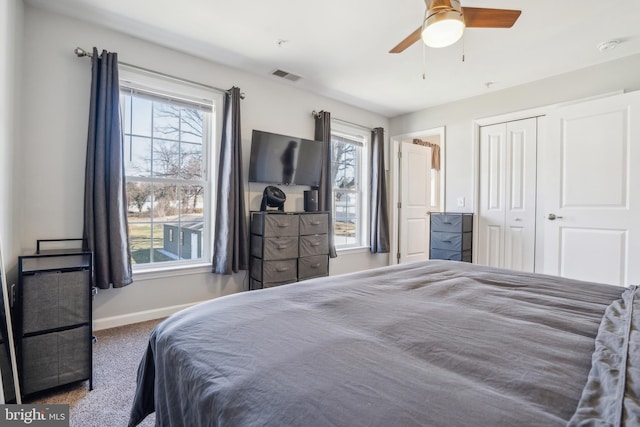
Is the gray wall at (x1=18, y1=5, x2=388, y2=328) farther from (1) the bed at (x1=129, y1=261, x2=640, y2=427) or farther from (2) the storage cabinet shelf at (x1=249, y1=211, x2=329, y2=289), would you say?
(1) the bed at (x1=129, y1=261, x2=640, y2=427)

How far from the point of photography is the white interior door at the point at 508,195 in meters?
3.69

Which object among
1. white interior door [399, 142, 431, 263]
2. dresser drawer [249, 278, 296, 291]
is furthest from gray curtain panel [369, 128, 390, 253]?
dresser drawer [249, 278, 296, 291]

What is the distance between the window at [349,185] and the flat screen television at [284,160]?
0.68 m

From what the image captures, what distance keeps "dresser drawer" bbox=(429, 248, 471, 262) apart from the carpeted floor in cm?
347

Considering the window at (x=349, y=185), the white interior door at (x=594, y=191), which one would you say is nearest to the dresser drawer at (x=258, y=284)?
the window at (x=349, y=185)

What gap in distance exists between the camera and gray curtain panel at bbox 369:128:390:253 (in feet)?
15.4

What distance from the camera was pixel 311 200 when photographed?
12.5 ft

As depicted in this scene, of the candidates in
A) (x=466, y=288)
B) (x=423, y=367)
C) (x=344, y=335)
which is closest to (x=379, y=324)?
(x=344, y=335)

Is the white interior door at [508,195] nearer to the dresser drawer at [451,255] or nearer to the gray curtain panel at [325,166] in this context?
the dresser drawer at [451,255]

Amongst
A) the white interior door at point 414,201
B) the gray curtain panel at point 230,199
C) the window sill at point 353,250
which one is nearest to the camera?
the gray curtain panel at point 230,199

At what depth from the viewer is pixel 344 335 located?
0.94 metres

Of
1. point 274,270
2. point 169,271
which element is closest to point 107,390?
point 169,271

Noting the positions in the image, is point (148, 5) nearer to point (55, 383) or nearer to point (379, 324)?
point (55, 383)

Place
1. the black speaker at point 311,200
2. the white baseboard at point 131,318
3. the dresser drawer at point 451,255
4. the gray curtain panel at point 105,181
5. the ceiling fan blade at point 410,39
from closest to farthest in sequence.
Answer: the ceiling fan blade at point 410,39, the gray curtain panel at point 105,181, the white baseboard at point 131,318, the black speaker at point 311,200, the dresser drawer at point 451,255
